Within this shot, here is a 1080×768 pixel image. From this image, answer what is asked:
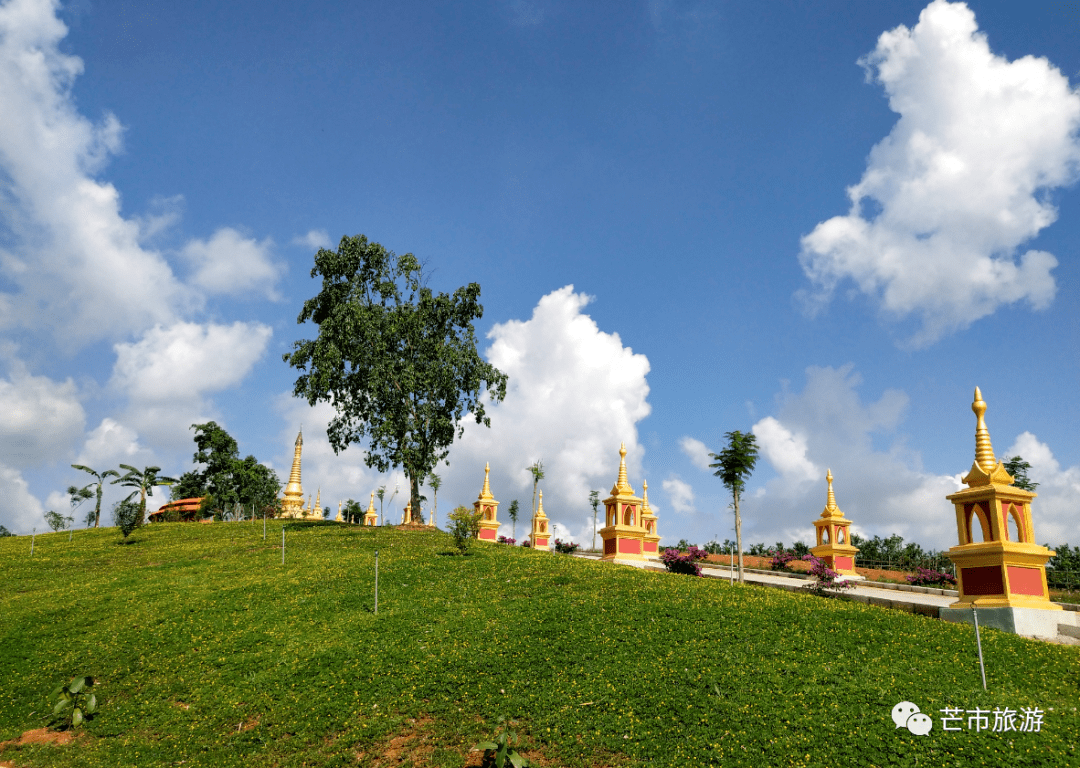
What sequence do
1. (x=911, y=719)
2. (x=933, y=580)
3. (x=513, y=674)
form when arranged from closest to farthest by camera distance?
(x=911, y=719), (x=513, y=674), (x=933, y=580)

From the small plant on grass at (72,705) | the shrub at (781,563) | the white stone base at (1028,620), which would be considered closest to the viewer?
the small plant on grass at (72,705)

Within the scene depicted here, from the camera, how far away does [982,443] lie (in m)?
17.7

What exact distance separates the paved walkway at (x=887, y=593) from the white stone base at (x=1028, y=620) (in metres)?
0.36

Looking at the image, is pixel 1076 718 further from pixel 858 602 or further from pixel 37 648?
pixel 37 648

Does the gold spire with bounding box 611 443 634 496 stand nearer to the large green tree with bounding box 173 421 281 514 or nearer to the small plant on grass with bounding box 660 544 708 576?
the small plant on grass with bounding box 660 544 708 576

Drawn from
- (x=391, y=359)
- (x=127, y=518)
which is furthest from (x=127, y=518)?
(x=391, y=359)

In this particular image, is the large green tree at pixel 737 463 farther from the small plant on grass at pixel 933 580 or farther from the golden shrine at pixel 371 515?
the golden shrine at pixel 371 515

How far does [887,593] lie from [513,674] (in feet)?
65.1

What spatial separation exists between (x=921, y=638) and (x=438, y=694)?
1095 cm

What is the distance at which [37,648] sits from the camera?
16922mm

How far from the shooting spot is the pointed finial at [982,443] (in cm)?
1753

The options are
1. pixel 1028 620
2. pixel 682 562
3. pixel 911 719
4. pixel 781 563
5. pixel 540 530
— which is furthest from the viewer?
pixel 540 530

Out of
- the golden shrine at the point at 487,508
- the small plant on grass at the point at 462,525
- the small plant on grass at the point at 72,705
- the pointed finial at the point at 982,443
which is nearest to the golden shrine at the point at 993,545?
the pointed finial at the point at 982,443

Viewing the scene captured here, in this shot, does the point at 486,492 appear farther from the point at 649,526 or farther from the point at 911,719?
A: the point at 911,719
